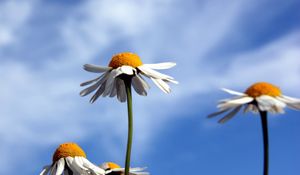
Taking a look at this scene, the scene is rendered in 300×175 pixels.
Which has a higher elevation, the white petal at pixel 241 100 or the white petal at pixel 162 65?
the white petal at pixel 162 65

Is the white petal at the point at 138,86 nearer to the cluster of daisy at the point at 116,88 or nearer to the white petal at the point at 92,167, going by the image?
the cluster of daisy at the point at 116,88

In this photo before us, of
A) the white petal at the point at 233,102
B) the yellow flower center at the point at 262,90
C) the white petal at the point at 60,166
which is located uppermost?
the white petal at the point at 60,166

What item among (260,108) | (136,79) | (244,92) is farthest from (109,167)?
(260,108)

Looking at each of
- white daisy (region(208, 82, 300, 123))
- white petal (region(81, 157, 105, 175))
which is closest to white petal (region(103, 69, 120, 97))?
white petal (region(81, 157, 105, 175))

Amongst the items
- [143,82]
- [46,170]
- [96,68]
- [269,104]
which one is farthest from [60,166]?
[269,104]

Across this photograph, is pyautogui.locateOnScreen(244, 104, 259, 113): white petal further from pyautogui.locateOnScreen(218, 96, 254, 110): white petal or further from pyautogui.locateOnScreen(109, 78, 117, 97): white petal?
pyautogui.locateOnScreen(109, 78, 117, 97): white petal

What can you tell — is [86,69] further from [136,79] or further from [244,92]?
[244,92]

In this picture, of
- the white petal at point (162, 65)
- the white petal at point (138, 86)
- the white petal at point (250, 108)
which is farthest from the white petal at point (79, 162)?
the white petal at point (250, 108)

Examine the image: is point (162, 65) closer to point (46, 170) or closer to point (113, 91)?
point (113, 91)
